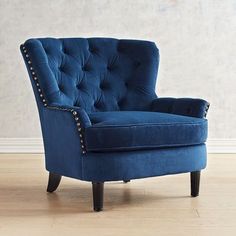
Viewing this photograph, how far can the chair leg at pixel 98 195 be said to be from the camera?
2.67 meters

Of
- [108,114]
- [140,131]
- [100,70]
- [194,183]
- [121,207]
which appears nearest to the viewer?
[140,131]

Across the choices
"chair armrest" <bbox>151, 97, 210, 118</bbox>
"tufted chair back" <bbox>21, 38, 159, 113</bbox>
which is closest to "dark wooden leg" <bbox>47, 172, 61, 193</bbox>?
"tufted chair back" <bbox>21, 38, 159, 113</bbox>

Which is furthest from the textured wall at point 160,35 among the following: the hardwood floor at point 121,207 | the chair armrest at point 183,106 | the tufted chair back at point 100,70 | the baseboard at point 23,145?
the chair armrest at point 183,106

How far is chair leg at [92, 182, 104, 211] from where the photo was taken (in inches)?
105

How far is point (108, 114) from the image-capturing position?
2.90m

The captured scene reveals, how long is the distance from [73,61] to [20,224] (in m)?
1.13

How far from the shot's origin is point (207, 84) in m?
4.63

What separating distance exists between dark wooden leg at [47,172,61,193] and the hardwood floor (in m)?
Result: 0.04

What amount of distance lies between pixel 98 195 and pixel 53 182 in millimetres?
512

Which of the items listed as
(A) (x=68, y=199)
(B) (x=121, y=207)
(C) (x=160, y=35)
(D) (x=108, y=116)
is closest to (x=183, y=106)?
(D) (x=108, y=116)

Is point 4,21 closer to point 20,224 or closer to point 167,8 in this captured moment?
point 167,8

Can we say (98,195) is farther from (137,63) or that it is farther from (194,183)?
(137,63)

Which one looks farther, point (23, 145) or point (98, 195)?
point (23, 145)

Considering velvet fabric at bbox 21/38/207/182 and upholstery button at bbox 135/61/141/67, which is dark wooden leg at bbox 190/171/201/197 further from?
upholstery button at bbox 135/61/141/67
